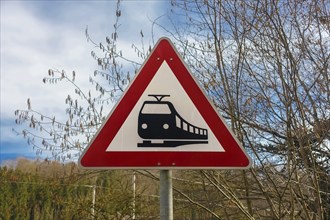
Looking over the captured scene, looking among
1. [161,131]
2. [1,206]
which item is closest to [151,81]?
[161,131]

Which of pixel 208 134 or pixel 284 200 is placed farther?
pixel 284 200

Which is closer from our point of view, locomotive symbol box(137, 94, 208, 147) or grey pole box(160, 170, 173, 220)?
grey pole box(160, 170, 173, 220)

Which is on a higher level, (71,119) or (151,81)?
(71,119)

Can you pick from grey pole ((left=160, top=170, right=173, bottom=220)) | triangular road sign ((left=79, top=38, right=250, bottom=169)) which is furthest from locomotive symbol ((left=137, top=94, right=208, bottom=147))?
grey pole ((left=160, top=170, right=173, bottom=220))

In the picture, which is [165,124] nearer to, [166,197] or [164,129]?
[164,129]

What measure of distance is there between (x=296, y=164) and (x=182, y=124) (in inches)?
76.2

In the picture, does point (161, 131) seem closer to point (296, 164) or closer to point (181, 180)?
point (296, 164)

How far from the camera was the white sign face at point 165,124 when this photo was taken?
6.63 ft

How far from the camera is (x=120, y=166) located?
199 cm

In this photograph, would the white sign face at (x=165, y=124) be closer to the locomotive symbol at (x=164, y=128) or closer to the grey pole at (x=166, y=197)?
the locomotive symbol at (x=164, y=128)

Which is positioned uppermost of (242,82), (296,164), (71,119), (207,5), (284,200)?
(207,5)

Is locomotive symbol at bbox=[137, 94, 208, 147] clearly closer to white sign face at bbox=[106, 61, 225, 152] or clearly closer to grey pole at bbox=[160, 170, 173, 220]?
white sign face at bbox=[106, 61, 225, 152]

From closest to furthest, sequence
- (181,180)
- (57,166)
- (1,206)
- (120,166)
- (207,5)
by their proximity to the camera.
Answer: (120,166), (207,5), (57,166), (181,180), (1,206)

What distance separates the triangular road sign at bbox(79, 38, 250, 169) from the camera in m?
2.00
